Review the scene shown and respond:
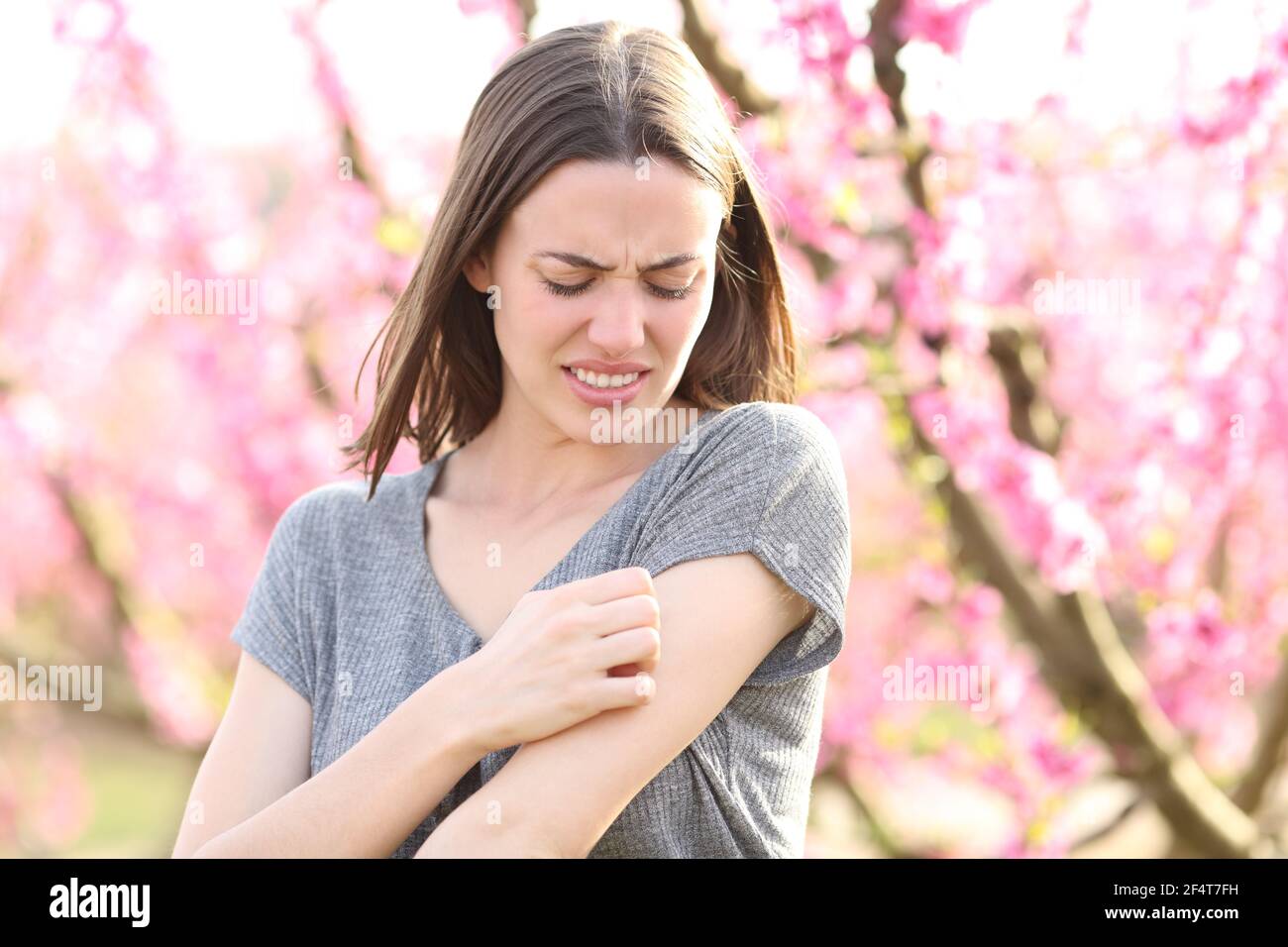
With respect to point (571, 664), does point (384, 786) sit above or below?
below

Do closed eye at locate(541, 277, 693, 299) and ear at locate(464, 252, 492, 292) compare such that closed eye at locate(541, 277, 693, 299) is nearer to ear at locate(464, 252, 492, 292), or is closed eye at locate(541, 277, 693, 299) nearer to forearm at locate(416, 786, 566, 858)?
ear at locate(464, 252, 492, 292)

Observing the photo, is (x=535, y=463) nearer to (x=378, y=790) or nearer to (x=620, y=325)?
(x=620, y=325)

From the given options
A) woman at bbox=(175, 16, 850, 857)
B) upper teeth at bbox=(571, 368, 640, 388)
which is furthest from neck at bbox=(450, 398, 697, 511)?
upper teeth at bbox=(571, 368, 640, 388)

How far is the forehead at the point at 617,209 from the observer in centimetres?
150

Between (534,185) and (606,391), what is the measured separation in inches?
9.9

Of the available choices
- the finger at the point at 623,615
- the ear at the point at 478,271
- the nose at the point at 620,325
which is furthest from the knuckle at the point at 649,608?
the ear at the point at 478,271

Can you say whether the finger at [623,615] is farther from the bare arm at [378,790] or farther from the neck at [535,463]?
the neck at [535,463]

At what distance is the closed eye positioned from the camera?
154 cm

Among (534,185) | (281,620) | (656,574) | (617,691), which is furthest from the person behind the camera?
(281,620)

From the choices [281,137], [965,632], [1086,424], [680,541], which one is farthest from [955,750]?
[281,137]

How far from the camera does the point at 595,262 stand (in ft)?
4.93

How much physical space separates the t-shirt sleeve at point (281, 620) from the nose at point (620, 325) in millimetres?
540

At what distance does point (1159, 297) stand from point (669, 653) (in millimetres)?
3818

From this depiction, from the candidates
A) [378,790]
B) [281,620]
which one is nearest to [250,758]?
[281,620]
